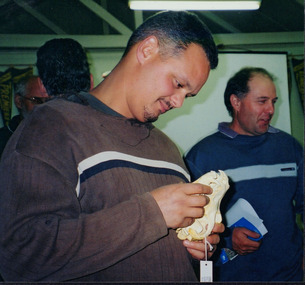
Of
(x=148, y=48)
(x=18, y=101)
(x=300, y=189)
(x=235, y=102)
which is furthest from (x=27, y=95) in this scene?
(x=300, y=189)

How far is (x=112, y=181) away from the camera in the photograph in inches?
33.7

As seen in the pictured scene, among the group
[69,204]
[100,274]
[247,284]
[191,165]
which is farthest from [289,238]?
[69,204]

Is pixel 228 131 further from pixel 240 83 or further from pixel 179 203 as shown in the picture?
pixel 179 203

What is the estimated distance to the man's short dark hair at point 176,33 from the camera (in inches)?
40.9

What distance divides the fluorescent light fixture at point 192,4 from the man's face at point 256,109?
1.64 feet

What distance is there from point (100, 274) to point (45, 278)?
5.8 inches

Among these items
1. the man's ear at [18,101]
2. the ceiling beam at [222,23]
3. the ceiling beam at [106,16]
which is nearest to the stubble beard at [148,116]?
the man's ear at [18,101]

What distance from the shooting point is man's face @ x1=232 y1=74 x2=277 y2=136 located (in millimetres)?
2045

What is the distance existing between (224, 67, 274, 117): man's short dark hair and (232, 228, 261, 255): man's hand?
0.95 metres

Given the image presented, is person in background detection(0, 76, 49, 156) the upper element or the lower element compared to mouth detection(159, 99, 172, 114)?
upper

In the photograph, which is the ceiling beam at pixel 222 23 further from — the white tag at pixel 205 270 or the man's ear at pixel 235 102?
the white tag at pixel 205 270

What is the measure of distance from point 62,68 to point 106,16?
46.5 inches

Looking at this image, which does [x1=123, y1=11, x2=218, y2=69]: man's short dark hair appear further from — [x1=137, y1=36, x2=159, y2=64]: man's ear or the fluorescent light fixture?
the fluorescent light fixture

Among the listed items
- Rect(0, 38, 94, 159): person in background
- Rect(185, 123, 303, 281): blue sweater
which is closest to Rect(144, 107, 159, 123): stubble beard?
Rect(0, 38, 94, 159): person in background
